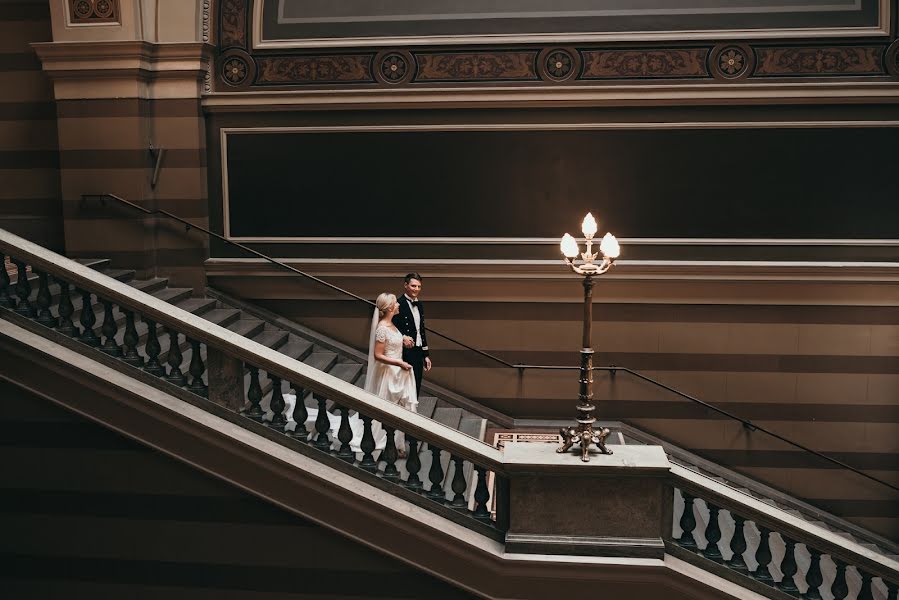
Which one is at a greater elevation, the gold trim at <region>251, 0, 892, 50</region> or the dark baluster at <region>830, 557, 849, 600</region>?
the gold trim at <region>251, 0, 892, 50</region>

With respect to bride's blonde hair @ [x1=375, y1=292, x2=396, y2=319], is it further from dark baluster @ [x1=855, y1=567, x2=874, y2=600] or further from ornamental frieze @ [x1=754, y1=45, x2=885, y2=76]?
ornamental frieze @ [x1=754, y1=45, x2=885, y2=76]

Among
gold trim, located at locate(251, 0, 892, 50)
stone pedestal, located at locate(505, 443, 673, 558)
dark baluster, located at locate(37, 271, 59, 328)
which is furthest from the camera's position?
gold trim, located at locate(251, 0, 892, 50)

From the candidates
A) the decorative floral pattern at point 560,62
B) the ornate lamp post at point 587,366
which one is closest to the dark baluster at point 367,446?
the ornate lamp post at point 587,366

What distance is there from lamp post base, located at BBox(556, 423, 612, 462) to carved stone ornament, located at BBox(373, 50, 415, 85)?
18.0 ft

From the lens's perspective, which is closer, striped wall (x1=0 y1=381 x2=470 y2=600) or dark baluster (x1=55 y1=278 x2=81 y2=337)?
striped wall (x1=0 y1=381 x2=470 y2=600)

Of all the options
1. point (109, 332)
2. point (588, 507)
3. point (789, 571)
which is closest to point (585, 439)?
point (588, 507)

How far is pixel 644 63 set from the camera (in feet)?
29.1

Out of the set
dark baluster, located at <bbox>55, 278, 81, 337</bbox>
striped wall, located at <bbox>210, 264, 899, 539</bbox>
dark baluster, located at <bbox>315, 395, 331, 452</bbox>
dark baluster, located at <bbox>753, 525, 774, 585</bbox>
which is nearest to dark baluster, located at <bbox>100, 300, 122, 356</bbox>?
dark baluster, located at <bbox>55, 278, 81, 337</bbox>

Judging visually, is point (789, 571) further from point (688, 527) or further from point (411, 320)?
point (411, 320)

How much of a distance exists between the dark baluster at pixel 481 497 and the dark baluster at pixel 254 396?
155 cm

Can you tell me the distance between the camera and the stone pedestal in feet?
16.4

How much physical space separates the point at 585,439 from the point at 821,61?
6.08 m

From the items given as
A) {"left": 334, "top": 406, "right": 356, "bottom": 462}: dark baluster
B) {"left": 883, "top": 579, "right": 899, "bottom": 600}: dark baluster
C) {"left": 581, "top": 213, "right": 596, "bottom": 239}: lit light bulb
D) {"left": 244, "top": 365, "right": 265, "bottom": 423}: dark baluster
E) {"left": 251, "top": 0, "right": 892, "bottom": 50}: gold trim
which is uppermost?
{"left": 251, "top": 0, "right": 892, "bottom": 50}: gold trim

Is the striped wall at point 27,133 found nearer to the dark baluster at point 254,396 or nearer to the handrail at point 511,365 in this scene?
the handrail at point 511,365
